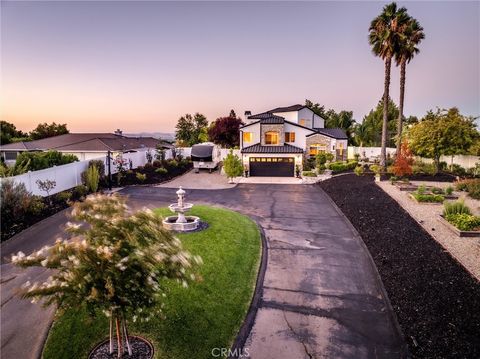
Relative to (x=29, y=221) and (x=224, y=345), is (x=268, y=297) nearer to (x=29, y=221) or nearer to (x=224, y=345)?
(x=224, y=345)

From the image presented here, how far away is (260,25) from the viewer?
25.5 m

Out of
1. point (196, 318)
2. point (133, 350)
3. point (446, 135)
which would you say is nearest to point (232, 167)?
point (446, 135)

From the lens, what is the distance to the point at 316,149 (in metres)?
41.0

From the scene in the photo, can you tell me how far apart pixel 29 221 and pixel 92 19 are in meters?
14.4

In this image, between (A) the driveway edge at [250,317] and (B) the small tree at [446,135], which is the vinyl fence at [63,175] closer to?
(A) the driveway edge at [250,317]

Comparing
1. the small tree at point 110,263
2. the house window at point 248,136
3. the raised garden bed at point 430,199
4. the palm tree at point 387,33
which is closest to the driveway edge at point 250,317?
the small tree at point 110,263

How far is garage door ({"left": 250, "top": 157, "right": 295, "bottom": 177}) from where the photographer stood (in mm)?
34406

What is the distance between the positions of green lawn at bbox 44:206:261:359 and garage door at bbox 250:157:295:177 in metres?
22.3

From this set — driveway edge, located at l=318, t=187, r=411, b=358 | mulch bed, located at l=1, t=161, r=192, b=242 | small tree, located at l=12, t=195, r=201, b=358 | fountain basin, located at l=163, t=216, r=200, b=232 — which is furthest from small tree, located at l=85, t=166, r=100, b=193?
small tree, located at l=12, t=195, r=201, b=358

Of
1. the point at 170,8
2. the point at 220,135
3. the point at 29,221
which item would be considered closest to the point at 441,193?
the point at 170,8

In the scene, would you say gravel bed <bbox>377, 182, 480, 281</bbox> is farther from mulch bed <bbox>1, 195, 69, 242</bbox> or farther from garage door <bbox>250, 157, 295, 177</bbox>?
mulch bed <bbox>1, 195, 69, 242</bbox>

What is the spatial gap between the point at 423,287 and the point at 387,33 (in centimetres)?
2970

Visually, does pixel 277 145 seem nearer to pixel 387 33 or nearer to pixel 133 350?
pixel 387 33

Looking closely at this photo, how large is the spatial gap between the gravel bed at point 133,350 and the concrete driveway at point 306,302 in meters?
1.48
